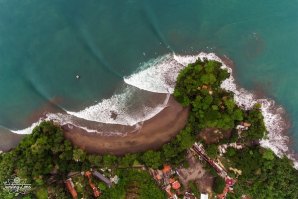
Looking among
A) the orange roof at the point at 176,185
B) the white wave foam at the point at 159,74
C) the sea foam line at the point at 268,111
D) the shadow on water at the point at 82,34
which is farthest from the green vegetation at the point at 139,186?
the sea foam line at the point at 268,111

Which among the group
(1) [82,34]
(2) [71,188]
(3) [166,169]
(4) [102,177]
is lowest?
(3) [166,169]

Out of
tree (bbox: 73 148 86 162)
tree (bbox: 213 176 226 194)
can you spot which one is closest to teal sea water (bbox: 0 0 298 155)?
tree (bbox: 73 148 86 162)

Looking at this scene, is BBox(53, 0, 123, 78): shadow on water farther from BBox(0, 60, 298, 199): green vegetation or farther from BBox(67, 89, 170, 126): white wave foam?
BBox(0, 60, 298, 199): green vegetation

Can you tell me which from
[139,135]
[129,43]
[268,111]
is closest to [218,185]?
[268,111]

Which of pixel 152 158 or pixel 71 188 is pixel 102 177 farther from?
pixel 152 158

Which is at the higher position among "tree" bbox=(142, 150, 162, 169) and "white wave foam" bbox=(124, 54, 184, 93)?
"white wave foam" bbox=(124, 54, 184, 93)

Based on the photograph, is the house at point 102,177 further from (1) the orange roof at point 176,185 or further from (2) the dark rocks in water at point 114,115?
(1) the orange roof at point 176,185
